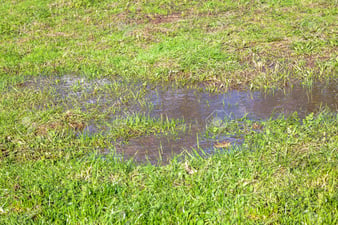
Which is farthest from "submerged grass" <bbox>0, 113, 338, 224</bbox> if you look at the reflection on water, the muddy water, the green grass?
the reflection on water

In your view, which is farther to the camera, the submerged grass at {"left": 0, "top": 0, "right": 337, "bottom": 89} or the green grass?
the submerged grass at {"left": 0, "top": 0, "right": 337, "bottom": 89}

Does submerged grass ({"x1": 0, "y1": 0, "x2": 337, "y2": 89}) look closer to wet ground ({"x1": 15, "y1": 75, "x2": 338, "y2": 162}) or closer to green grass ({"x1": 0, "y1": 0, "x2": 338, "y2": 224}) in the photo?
green grass ({"x1": 0, "y1": 0, "x2": 338, "y2": 224})

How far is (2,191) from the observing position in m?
4.61

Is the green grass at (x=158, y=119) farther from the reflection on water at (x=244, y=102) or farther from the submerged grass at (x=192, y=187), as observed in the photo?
the reflection on water at (x=244, y=102)

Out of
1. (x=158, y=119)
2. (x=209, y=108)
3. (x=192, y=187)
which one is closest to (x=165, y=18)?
(x=209, y=108)

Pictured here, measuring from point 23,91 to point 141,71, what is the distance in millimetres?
1955

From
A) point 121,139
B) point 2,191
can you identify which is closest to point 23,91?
point 121,139

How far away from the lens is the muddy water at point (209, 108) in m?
5.57

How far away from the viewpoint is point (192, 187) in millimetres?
4480

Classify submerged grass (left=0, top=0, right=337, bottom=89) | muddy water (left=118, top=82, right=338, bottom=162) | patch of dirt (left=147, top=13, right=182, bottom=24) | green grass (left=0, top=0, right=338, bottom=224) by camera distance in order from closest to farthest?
green grass (left=0, top=0, right=338, bottom=224) < muddy water (left=118, top=82, right=338, bottom=162) < submerged grass (left=0, top=0, right=337, bottom=89) < patch of dirt (left=147, top=13, right=182, bottom=24)

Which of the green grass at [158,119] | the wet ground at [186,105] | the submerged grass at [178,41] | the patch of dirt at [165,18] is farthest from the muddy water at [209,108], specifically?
the patch of dirt at [165,18]

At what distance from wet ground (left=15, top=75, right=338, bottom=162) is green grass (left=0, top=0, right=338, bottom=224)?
6 centimetres

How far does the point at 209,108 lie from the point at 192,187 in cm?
241

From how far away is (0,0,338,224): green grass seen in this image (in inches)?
166
